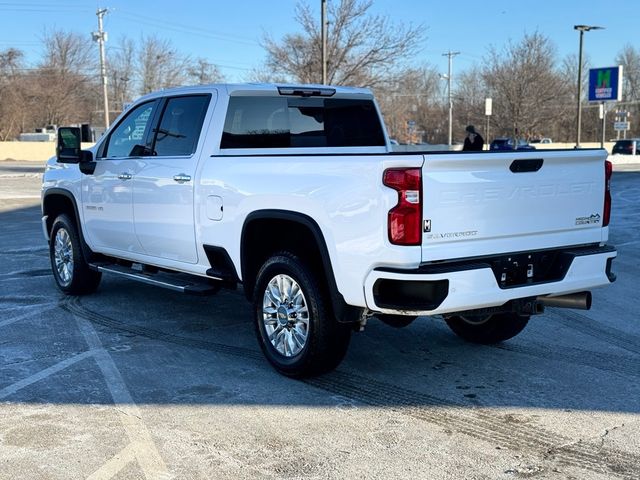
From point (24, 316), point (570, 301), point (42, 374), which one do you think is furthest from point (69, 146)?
point (570, 301)

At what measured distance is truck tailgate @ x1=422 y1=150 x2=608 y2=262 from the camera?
4.20m

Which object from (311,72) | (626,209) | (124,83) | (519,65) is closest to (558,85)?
(519,65)

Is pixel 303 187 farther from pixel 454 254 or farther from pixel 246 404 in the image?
pixel 246 404

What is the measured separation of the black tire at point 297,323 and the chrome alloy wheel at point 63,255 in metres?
3.23

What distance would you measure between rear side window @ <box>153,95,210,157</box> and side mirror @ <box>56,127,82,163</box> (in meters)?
1.23

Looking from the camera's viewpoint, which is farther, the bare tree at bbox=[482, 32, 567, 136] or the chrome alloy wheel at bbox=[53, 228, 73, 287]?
the bare tree at bbox=[482, 32, 567, 136]

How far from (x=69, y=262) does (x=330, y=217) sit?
13.9 ft

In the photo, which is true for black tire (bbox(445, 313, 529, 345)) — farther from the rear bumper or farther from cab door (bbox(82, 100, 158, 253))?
cab door (bbox(82, 100, 158, 253))

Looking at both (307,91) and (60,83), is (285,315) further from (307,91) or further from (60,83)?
(60,83)

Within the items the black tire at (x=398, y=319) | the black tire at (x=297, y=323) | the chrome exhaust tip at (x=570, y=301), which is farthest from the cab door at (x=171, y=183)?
the chrome exhaust tip at (x=570, y=301)

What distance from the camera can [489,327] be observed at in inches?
231

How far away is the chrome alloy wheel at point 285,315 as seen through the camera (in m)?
4.94

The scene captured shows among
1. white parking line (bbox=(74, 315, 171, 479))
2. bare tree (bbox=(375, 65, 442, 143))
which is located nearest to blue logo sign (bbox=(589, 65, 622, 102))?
bare tree (bbox=(375, 65, 442, 143))

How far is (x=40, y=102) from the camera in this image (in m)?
67.1
